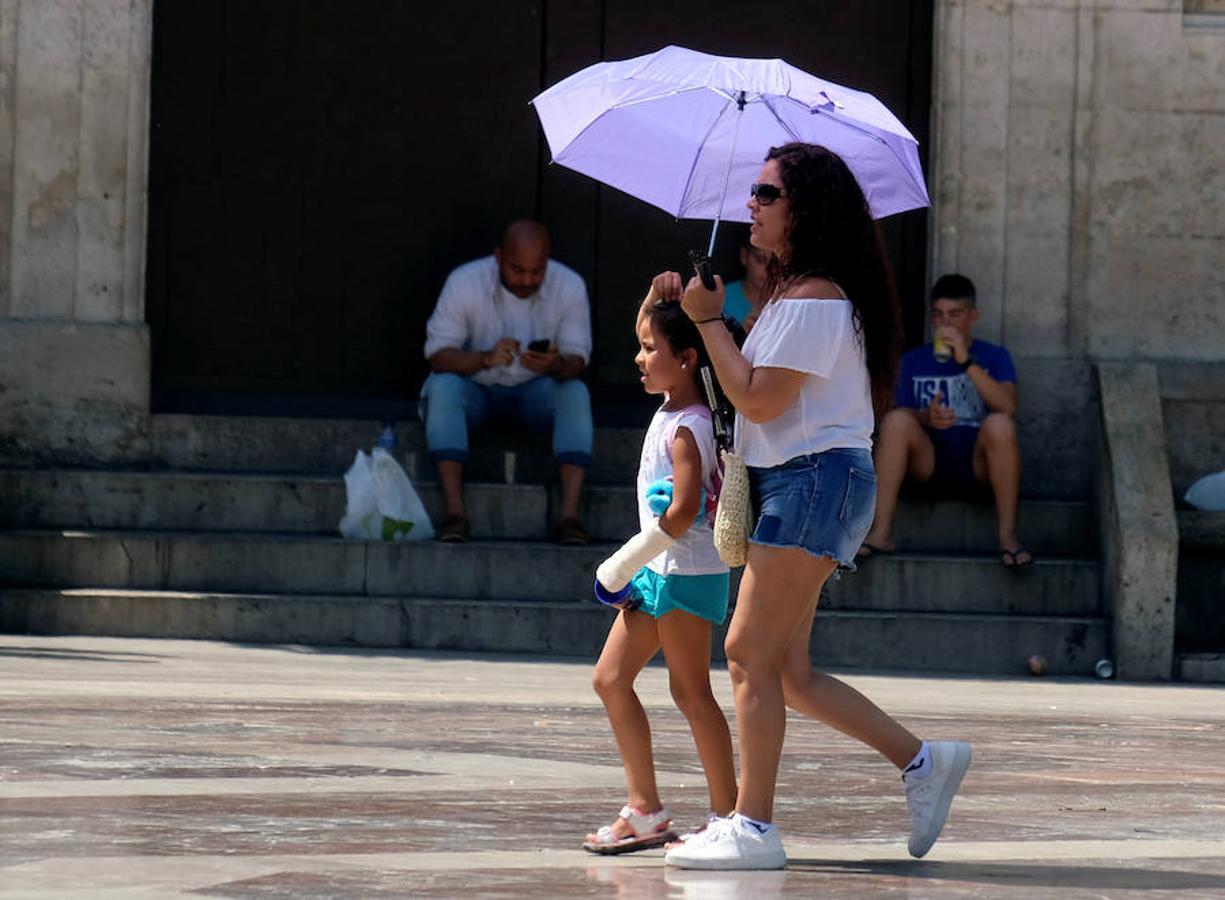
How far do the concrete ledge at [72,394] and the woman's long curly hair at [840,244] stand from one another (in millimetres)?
7469

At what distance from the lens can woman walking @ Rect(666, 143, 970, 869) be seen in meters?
5.59

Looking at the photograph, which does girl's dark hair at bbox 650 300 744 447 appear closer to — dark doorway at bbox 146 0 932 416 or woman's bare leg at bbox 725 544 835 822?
woman's bare leg at bbox 725 544 835 822

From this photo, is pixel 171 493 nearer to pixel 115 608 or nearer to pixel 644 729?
pixel 115 608

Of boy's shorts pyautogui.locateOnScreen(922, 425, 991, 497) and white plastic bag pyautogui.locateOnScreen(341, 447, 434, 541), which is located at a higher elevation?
boy's shorts pyautogui.locateOnScreen(922, 425, 991, 497)

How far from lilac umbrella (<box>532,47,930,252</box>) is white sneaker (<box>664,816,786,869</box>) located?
167cm

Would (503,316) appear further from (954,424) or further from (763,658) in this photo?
(763,658)

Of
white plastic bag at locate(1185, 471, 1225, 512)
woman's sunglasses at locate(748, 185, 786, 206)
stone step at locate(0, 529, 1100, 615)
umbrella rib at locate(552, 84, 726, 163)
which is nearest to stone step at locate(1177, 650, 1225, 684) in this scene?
white plastic bag at locate(1185, 471, 1225, 512)

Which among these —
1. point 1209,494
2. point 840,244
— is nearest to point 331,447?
point 1209,494

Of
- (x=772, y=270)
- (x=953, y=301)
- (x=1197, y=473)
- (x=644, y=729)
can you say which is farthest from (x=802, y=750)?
(x=1197, y=473)

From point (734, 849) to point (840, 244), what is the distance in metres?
1.48

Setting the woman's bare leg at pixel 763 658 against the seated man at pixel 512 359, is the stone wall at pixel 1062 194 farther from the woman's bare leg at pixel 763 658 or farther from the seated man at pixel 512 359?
the woman's bare leg at pixel 763 658

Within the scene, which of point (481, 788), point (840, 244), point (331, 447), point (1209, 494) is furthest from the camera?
point (331, 447)

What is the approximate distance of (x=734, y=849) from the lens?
552cm

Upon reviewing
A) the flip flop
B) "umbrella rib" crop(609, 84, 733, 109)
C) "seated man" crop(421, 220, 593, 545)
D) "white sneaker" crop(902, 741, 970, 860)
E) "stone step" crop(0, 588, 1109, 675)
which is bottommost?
"stone step" crop(0, 588, 1109, 675)
